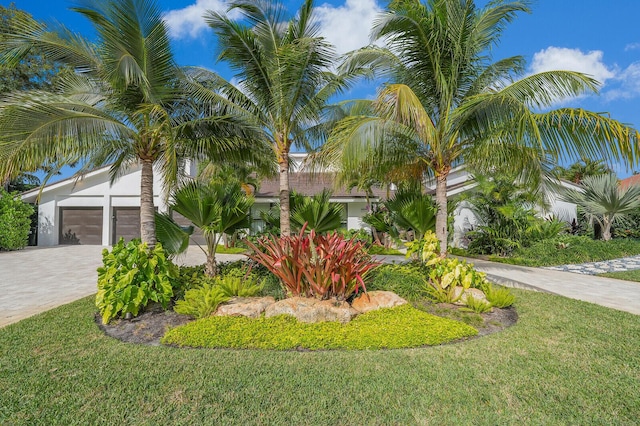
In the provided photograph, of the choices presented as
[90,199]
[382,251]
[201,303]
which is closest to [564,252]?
[382,251]

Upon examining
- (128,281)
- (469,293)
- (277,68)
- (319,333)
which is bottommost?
(319,333)

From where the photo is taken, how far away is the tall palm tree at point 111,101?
5566 mm

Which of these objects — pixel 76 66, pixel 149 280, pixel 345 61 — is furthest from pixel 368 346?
pixel 76 66

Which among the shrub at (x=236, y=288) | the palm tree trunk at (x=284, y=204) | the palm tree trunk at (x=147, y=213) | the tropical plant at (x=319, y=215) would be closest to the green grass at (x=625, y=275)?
the tropical plant at (x=319, y=215)

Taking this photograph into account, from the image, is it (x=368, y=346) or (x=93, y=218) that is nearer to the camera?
(x=368, y=346)

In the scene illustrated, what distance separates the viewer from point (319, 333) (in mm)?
4699

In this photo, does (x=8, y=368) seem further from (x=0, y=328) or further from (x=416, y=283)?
(x=416, y=283)

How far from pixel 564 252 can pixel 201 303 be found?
14.2 metres

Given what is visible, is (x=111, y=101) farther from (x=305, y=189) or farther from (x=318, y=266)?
(x=305, y=189)

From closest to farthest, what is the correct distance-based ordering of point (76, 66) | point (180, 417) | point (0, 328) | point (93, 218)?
point (180, 417)
point (0, 328)
point (76, 66)
point (93, 218)

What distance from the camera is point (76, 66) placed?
6824 mm

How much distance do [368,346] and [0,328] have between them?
553 centimetres

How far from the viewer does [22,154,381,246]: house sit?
19891 millimetres

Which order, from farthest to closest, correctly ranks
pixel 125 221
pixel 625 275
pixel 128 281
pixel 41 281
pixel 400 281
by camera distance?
pixel 125 221 < pixel 625 275 < pixel 41 281 < pixel 400 281 < pixel 128 281
